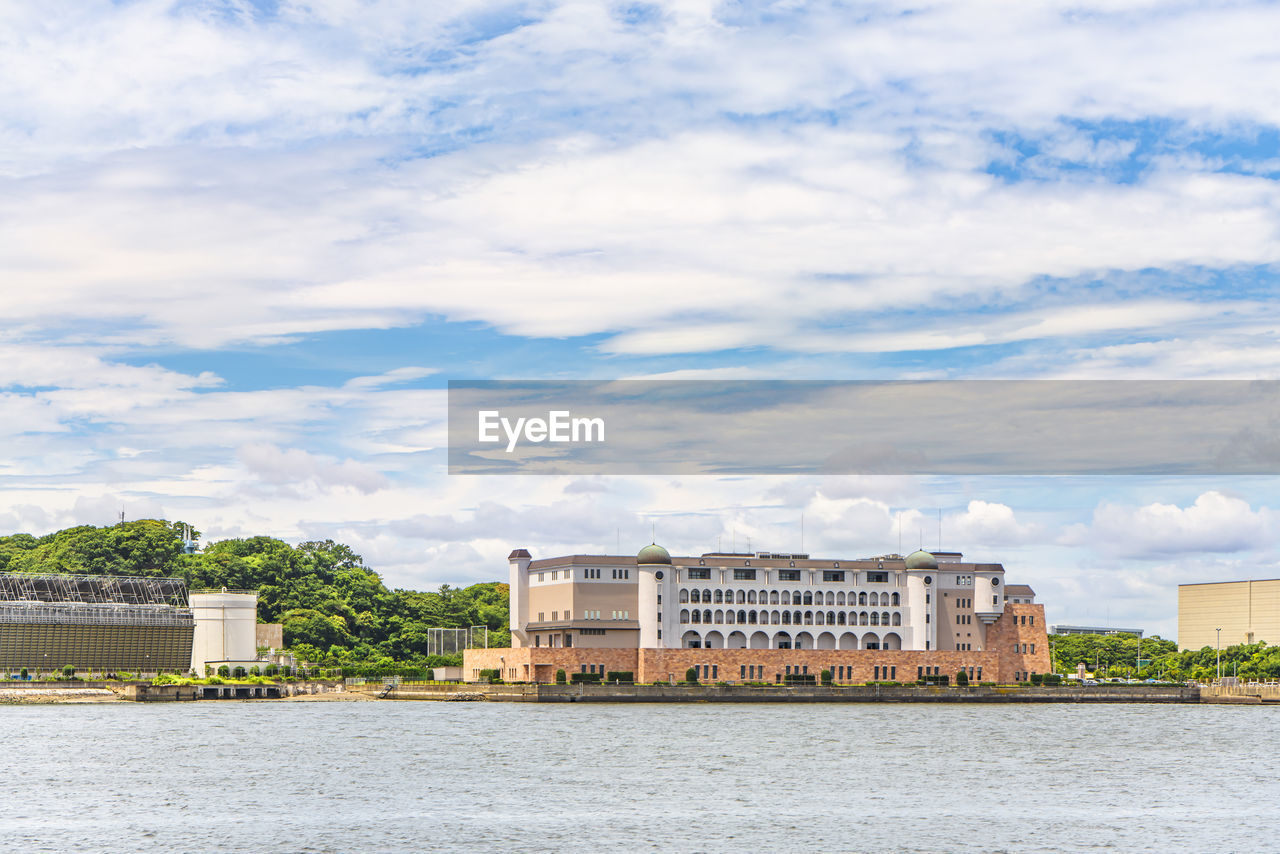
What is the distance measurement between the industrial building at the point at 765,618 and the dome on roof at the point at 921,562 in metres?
0.22

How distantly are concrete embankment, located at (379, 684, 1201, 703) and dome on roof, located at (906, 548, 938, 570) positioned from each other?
1353 cm

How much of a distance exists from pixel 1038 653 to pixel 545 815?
11251 cm

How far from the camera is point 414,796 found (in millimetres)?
66812

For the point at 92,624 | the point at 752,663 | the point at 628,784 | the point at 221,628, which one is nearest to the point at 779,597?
the point at 752,663

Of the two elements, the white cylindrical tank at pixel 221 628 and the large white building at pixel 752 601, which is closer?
the large white building at pixel 752 601

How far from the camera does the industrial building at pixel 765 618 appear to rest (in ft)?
497

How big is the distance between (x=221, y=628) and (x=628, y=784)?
115m

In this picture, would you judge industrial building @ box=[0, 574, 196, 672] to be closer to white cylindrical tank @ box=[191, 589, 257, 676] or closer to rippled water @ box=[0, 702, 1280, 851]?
white cylindrical tank @ box=[191, 589, 257, 676]

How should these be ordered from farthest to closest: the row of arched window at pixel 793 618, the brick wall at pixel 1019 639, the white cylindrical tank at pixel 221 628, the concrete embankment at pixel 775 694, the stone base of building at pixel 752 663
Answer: the white cylindrical tank at pixel 221 628, the brick wall at pixel 1019 639, the row of arched window at pixel 793 618, the stone base of building at pixel 752 663, the concrete embankment at pixel 775 694

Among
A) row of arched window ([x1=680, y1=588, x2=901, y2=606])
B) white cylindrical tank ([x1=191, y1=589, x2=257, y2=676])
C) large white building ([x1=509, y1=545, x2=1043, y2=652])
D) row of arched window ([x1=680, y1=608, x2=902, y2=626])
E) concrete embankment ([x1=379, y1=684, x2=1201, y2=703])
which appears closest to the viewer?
concrete embankment ([x1=379, y1=684, x2=1201, y2=703])

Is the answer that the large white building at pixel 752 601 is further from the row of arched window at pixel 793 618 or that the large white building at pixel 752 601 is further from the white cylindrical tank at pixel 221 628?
the white cylindrical tank at pixel 221 628

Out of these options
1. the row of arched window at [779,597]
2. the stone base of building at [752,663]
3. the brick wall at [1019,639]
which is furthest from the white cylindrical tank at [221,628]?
the brick wall at [1019,639]

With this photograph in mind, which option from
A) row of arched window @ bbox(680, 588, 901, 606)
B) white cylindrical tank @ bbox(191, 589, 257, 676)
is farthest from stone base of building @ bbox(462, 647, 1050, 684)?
white cylindrical tank @ bbox(191, 589, 257, 676)

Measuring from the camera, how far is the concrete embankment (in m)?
143
